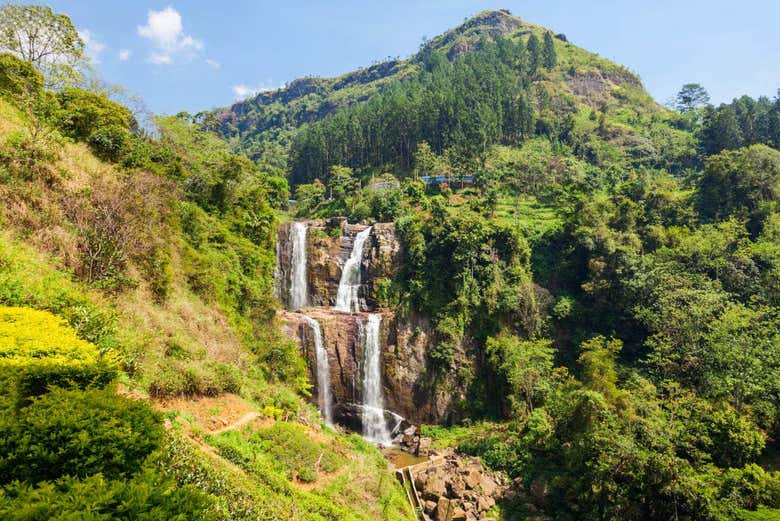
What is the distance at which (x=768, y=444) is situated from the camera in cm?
1889

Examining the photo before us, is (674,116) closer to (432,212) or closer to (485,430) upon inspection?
(432,212)

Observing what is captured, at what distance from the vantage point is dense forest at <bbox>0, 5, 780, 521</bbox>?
688 centimetres

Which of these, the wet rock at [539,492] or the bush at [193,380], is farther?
the wet rock at [539,492]

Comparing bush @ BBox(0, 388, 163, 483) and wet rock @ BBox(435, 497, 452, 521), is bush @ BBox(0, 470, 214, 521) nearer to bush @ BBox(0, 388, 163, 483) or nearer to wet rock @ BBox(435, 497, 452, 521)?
bush @ BBox(0, 388, 163, 483)

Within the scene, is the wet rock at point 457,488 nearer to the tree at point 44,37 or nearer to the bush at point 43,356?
the bush at point 43,356

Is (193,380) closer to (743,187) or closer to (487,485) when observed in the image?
(487,485)

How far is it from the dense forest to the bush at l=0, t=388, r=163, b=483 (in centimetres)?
3

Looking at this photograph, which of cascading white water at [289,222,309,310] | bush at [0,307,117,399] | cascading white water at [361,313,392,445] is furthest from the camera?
cascading white water at [289,222,309,310]

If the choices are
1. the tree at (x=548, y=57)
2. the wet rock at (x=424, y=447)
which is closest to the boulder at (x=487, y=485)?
the wet rock at (x=424, y=447)

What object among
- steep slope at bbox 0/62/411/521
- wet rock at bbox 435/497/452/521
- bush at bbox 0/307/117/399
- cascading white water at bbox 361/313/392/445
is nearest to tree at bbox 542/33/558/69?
cascading white water at bbox 361/313/392/445

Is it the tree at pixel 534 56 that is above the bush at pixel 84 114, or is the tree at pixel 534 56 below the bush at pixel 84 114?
above

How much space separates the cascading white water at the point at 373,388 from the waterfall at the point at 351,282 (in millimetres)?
3345

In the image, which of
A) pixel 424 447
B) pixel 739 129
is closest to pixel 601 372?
pixel 424 447

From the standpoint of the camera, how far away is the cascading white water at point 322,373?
28.2 m
